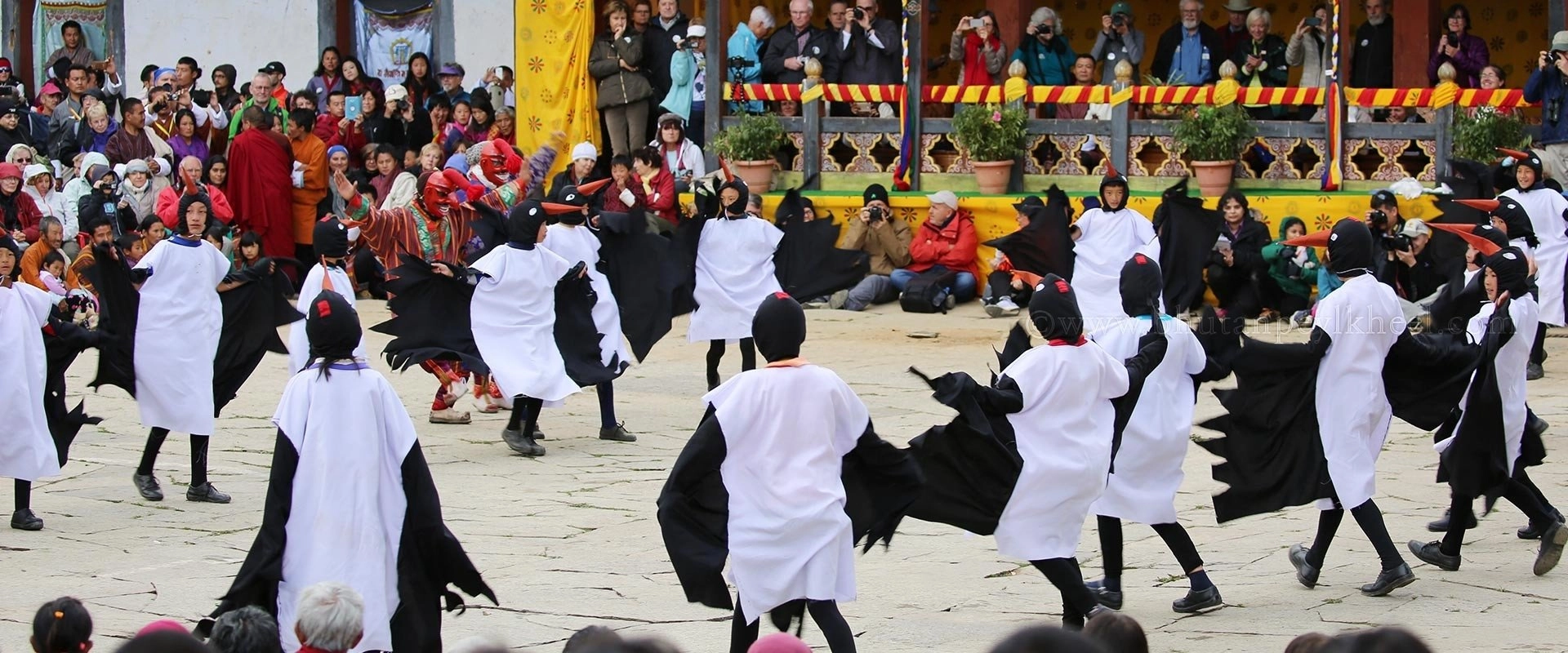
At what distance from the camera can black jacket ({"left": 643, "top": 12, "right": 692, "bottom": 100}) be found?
60.3 ft

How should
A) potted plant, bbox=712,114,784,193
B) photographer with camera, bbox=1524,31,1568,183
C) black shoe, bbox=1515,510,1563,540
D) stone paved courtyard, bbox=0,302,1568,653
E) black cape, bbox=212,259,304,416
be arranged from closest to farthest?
stone paved courtyard, bbox=0,302,1568,653, black shoe, bbox=1515,510,1563,540, black cape, bbox=212,259,304,416, photographer with camera, bbox=1524,31,1568,183, potted plant, bbox=712,114,784,193

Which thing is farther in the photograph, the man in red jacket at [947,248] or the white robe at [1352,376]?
the man in red jacket at [947,248]

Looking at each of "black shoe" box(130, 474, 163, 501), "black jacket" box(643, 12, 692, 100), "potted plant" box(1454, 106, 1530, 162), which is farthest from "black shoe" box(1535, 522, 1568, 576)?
"black jacket" box(643, 12, 692, 100)

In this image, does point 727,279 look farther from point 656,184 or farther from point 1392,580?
point 1392,580

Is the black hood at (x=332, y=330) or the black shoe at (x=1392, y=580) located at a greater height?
the black hood at (x=332, y=330)

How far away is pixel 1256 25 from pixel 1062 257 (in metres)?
5.19

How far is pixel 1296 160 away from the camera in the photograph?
16.9m

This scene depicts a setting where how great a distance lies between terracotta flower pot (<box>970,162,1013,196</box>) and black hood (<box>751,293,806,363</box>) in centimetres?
1107

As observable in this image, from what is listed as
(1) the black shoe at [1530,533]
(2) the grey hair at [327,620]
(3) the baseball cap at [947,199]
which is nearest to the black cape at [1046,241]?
(3) the baseball cap at [947,199]

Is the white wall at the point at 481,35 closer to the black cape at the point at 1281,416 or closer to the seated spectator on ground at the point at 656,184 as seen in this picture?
the seated spectator on ground at the point at 656,184

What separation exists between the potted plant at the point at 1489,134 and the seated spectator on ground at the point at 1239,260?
1.65 m

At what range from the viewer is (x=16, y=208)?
15.3 metres

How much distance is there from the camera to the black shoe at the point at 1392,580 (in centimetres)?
730

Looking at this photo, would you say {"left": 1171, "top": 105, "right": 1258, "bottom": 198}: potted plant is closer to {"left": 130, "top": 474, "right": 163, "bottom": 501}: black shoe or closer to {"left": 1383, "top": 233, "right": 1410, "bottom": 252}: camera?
{"left": 1383, "top": 233, "right": 1410, "bottom": 252}: camera
